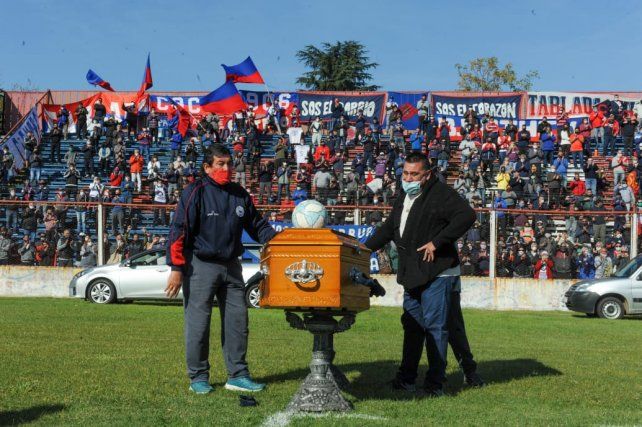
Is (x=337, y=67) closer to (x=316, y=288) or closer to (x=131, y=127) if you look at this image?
(x=131, y=127)

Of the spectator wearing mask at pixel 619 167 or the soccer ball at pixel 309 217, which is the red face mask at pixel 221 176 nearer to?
the soccer ball at pixel 309 217

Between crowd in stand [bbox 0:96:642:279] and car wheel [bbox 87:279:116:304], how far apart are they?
1.89 m

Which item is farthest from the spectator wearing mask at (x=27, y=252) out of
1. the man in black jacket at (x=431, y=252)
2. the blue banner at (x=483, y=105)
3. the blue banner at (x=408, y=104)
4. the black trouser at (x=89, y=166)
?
the blue banner at (x=483, y=105)

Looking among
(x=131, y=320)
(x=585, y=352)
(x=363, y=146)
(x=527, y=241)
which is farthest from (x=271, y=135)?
(x=585, y=352)

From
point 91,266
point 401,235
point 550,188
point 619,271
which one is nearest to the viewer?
point 401,235

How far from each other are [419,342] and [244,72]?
100 ft

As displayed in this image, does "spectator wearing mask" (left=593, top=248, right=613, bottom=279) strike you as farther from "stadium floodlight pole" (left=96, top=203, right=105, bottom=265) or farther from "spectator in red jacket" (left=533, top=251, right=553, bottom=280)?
"stadium floodlight pole" (left=96, top=203, right=105, bottom=265)

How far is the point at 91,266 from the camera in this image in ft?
82.4

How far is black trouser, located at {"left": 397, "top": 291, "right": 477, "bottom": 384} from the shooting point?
847cm

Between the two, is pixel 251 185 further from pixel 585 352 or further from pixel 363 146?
pixel 585 352

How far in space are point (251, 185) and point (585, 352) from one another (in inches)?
970

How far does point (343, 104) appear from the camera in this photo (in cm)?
4309

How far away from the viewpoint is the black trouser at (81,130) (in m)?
42.8

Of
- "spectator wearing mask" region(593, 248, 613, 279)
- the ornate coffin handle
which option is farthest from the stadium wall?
the ornate coffin handle
